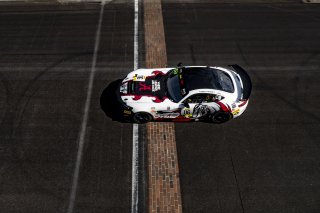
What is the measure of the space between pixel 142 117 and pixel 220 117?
2.86m

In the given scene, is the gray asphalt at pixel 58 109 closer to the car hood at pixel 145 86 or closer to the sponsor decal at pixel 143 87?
the car hood at pixel 145 86

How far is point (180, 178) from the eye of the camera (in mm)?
9656

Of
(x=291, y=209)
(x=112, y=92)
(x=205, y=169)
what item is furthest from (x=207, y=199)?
(x=112, y=92)

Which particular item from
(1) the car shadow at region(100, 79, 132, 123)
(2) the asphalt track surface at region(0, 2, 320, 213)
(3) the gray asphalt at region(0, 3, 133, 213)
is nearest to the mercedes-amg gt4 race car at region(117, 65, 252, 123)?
(1) the car shadow at region(100, 79, 132, 123)

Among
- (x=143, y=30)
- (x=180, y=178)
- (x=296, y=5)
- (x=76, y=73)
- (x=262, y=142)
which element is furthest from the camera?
(x=296, y=5)

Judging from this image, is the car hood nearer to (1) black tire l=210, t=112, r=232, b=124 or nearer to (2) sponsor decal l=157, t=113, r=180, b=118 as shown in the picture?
(2) sponsor decal l=157, t=113, r=180, b=118

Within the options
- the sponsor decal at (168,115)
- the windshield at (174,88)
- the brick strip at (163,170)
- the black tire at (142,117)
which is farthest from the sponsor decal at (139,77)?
the brick strip at (163,170)

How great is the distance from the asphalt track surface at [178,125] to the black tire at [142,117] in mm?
513

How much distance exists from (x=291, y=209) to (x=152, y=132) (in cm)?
514

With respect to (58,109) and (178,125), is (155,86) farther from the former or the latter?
(58,109)

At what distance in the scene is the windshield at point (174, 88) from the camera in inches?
414

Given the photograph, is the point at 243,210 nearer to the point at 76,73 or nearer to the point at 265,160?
the point at 265,160

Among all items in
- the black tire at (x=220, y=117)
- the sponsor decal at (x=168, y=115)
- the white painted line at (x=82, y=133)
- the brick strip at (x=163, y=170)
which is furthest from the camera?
the black tire at (x=220, y=117)

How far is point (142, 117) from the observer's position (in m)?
10.8
